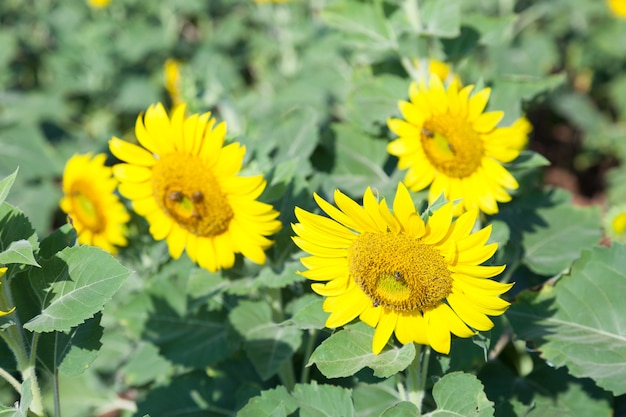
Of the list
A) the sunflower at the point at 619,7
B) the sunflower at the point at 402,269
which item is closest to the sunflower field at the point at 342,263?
the sunflower at the point at 402,269

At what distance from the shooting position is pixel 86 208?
2.07 m

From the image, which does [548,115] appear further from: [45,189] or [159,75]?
[45,189]

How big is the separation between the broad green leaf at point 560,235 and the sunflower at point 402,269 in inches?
28.9

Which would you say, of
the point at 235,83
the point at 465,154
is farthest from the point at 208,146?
the point at 235,83

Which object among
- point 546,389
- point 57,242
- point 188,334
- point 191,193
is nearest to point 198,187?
point 191,193

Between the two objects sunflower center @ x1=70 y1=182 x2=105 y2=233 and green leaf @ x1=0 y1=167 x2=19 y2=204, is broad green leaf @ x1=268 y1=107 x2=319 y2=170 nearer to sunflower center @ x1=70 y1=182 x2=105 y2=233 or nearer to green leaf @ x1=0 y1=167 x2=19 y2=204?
sunflower center @ x1=70 y1=182 x2=105 y2=233

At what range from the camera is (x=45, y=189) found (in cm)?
365

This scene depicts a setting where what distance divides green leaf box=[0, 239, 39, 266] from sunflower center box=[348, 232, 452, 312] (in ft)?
1.89

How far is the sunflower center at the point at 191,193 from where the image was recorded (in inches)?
63.4

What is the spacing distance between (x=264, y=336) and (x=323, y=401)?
13.4 inches

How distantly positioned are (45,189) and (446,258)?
2855 millimetres

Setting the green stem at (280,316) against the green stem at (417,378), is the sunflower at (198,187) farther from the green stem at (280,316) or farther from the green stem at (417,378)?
the green stem at (417,378)

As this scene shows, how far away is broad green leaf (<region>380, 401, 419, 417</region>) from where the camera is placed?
137cm

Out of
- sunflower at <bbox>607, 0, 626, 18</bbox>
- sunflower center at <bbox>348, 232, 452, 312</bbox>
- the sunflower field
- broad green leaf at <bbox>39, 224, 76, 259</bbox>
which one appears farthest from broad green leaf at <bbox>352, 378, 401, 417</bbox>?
sunflower at <bbox>607, 0, 626, 18</bbox>
